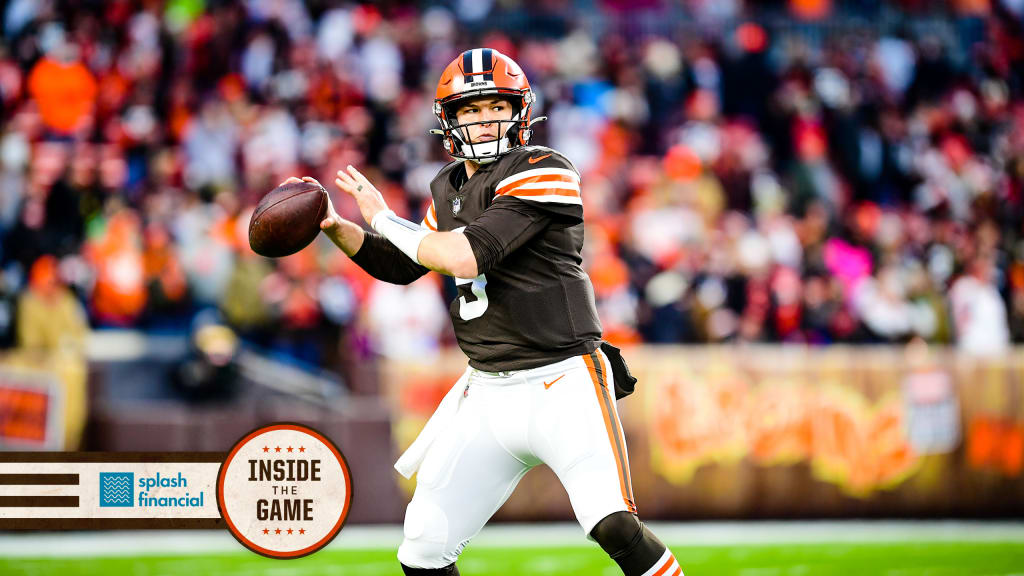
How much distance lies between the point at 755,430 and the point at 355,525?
3.01m

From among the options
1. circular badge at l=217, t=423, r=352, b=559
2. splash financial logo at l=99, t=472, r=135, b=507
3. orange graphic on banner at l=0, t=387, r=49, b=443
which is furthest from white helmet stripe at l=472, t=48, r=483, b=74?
orange graphic on banner at l=0, t=387, r=49, b=443

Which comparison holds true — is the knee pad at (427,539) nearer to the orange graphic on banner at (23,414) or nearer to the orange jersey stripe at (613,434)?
the orange jersey stripe at (613,434)

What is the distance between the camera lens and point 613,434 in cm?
419

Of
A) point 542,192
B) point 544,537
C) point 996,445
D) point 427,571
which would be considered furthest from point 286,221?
point 996,445

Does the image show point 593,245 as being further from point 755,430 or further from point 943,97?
point 943,97

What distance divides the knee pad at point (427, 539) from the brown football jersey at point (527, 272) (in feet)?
1.69

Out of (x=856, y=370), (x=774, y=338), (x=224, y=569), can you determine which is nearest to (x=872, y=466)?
(x=856, y=370)

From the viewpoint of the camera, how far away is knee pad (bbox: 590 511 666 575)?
403 centimetres

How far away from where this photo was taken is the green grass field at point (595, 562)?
733 centimetres

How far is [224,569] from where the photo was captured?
7398mm

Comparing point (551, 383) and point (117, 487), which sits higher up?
point (551, 383)

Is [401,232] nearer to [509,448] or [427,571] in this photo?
[509,448]

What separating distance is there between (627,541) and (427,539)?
0.68 m

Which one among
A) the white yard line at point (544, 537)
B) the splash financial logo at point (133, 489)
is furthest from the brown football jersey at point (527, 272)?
the white yard line at point (544, 537)
